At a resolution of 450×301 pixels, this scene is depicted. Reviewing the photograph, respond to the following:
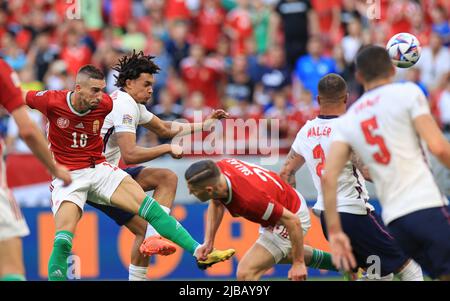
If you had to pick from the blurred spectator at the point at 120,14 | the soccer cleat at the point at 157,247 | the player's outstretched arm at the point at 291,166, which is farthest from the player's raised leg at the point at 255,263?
the blurred spectator at the point at 120,14

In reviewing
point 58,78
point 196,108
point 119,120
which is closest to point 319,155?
point 119,120

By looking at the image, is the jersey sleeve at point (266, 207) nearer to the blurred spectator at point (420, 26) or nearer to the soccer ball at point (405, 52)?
the soccer ball at point (405, 52)

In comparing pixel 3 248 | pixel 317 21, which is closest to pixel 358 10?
pixel 317 21

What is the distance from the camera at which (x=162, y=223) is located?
377 inches

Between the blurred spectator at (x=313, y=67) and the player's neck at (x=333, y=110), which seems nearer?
the player's neck at (x=333, y=110)

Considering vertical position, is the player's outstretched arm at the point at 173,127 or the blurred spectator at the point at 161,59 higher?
the blurred spectator at the point at 161,59

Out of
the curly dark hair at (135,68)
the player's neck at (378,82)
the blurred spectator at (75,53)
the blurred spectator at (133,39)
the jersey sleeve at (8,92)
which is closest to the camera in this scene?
the jersey sleeve at (8,92)

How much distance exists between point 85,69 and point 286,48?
1030 cm

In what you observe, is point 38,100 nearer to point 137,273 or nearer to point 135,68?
point 135,68

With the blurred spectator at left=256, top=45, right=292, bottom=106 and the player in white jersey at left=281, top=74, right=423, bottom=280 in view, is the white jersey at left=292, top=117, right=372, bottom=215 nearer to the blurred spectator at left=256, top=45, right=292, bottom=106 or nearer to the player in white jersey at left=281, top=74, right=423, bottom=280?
the player in white jersey at left=281, top=74, right=423, bottom=280

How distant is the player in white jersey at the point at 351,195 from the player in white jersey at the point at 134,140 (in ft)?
4.20

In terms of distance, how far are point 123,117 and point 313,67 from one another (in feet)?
29.1

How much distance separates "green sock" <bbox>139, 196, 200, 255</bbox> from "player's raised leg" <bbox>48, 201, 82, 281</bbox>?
0.68 m

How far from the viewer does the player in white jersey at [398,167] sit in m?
7.07
